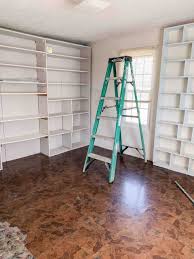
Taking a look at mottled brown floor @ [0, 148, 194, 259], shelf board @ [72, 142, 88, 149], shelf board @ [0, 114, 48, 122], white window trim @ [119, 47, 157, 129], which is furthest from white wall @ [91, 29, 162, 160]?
shelf board @ [0, 114, 48, 122]

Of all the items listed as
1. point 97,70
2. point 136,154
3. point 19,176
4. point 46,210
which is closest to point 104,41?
point 97,70

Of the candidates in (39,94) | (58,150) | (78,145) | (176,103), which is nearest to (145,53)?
(176,103)

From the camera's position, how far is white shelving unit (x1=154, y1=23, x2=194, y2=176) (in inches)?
127

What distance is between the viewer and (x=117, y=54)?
423cm

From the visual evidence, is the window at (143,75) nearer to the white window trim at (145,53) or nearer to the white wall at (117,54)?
the white window trim at (145,53)

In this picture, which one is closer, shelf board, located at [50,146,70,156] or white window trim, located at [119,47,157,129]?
white window trim, located at [119,47,157,129]

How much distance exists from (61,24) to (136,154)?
299 cm

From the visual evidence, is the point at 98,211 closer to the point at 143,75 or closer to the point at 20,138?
the point at 20,138

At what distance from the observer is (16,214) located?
228 cm

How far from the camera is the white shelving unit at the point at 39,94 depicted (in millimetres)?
3639

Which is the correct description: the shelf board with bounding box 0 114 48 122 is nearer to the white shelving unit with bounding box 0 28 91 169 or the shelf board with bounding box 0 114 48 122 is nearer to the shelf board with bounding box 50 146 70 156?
the white shelving unit with bounding box 0 28 91 169

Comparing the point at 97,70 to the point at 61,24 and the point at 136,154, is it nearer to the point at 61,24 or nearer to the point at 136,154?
the point at 61,24

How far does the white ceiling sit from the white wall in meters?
0.26

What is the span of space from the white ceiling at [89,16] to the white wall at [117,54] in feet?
0.84
